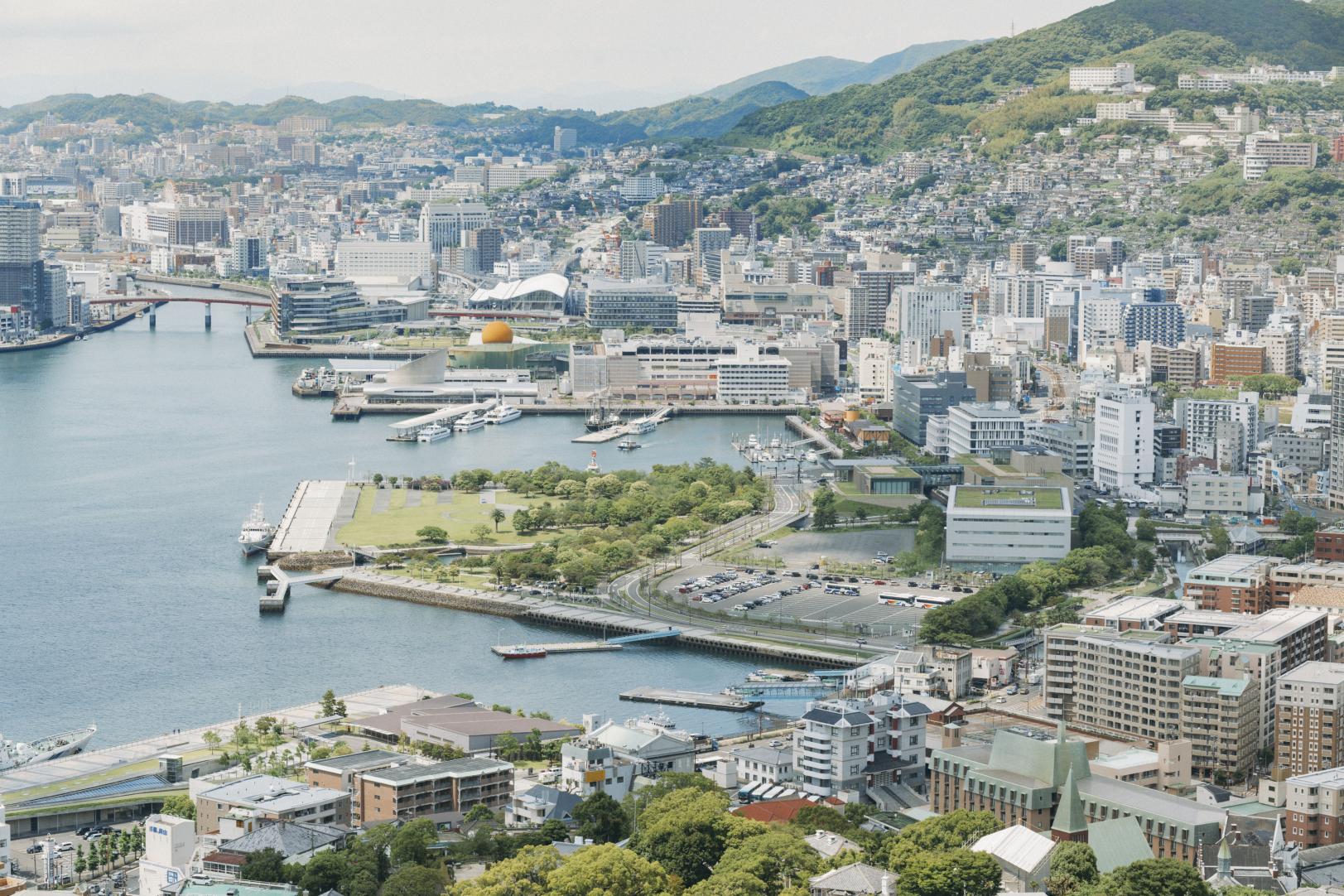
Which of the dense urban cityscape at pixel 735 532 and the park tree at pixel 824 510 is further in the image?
the park tree at pixel 824 510

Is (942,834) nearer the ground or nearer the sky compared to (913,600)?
nearer the sky

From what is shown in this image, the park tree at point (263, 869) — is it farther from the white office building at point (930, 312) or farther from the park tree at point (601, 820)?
the white office building at point (930, 312)

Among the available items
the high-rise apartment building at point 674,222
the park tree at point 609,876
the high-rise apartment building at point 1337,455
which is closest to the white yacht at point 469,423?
the high-rise apartment building at point 1337,455

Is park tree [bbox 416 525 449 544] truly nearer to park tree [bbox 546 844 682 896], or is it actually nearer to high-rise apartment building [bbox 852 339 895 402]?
park tree [bbox 546 844 682 896]

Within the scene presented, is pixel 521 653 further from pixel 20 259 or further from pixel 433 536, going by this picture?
pixel 20 259

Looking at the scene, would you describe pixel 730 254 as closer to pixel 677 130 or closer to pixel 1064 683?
pixel 1064 683

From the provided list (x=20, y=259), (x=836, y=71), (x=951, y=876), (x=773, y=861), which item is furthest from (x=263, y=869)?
(x=836, y=71)

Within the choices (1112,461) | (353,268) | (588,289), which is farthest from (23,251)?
(1112,461)
